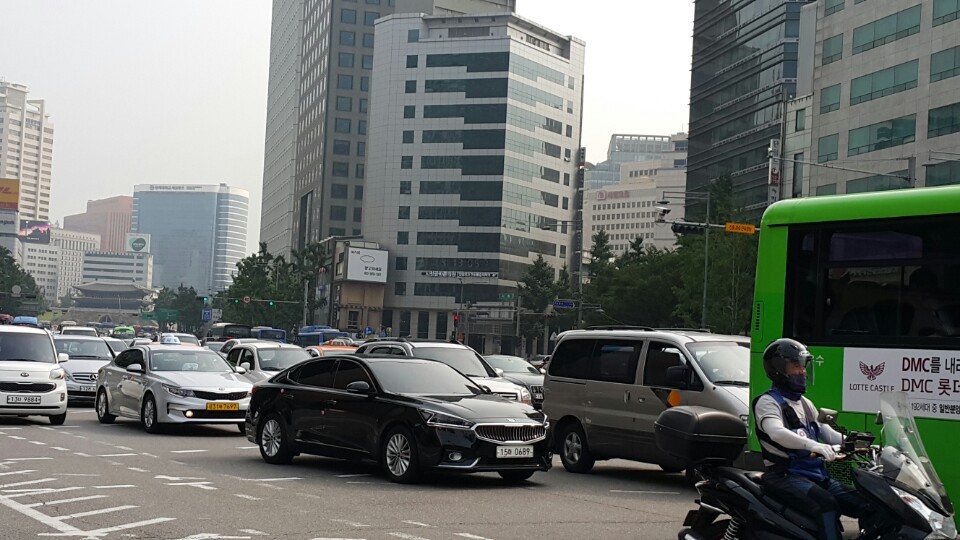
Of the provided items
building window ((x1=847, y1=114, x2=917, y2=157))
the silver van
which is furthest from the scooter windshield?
building window ((x1=847, y1=114, x2=917, y2=157))

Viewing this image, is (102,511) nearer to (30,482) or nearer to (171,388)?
(30,482)

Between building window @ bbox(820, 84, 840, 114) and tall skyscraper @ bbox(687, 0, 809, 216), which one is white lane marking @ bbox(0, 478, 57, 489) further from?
tall skyscraper @ bbox(687, 0, 809, 216)

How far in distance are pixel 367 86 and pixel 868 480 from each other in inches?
5889

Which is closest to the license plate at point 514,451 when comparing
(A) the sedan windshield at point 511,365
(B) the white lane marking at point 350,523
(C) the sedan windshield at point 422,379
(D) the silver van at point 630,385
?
(C) the sedan windshield at point 422,379

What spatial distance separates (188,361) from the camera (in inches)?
861

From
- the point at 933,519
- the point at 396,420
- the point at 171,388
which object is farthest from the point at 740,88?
the point at 933,519

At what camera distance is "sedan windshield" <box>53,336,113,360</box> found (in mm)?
29219

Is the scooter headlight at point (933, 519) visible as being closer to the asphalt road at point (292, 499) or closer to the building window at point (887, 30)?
A: the asphalt road at point (292, 499)

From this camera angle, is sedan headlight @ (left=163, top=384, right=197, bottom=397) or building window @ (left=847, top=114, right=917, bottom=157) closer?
sedan headlight @ (left=163, top=384, right=197, bottom=397)

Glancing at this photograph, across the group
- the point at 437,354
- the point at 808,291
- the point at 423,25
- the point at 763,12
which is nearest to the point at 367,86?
the point at 423,25

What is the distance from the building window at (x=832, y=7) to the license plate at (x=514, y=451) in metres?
54.7

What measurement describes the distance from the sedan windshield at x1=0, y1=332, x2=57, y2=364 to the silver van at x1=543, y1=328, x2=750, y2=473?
10.4 metres

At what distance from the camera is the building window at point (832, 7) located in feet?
207

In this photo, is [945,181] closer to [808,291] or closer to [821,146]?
[821,146]
